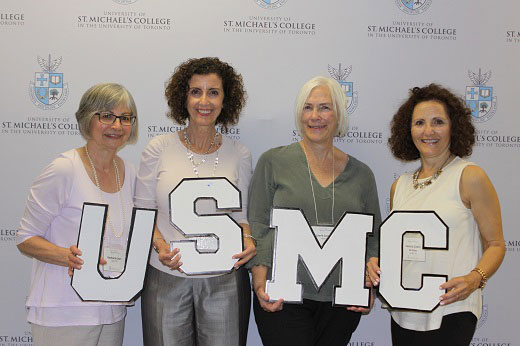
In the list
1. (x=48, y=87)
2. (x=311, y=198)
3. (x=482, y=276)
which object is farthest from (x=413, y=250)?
(x=48, y=87)

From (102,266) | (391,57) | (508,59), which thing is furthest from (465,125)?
(102,266)

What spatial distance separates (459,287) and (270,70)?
1.64 metres

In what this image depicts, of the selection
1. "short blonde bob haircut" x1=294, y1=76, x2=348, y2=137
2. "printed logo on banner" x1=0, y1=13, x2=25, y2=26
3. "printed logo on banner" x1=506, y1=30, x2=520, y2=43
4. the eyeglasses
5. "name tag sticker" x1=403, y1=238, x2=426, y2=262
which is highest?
"printed logo on banner" x1=506, y1=30, x2=520, y2=43

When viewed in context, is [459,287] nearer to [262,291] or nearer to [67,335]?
[262,291]

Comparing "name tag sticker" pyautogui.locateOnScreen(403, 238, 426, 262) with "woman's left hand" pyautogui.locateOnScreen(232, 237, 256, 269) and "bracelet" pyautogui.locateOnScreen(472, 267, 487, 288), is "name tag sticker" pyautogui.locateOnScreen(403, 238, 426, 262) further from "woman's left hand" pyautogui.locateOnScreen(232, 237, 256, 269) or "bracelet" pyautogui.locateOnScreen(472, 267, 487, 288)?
"woman's left hand" pyautogui.locateOnScreen(232, 237, 256, 269)

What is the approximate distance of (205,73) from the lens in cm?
241

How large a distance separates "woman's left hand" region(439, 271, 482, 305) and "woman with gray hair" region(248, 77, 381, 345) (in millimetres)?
355

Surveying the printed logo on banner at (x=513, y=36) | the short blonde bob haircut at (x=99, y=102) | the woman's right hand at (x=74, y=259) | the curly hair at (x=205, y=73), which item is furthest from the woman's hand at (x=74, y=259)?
the printed logo on banner at (x=513, y=36)

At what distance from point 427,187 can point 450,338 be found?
653 millimetres

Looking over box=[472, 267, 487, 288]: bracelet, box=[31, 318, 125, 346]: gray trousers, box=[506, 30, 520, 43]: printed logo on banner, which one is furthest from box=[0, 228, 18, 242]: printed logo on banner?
box=[506, 30, 520, 43]: printed logo on banner

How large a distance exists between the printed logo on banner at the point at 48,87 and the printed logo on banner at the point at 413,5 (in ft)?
6.86

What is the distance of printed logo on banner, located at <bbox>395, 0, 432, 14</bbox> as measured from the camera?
3.05m

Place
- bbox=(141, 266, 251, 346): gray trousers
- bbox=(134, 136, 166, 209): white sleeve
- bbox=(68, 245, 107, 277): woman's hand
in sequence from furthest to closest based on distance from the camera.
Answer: bbox=(134, 136, 166, 209): white sleeve < bbox=(141, 266, 251, 346): gray trousers < bbox=(68, 245, 107, 277): woman's hand

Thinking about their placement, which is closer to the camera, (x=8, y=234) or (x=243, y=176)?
(x=243, y=176)
